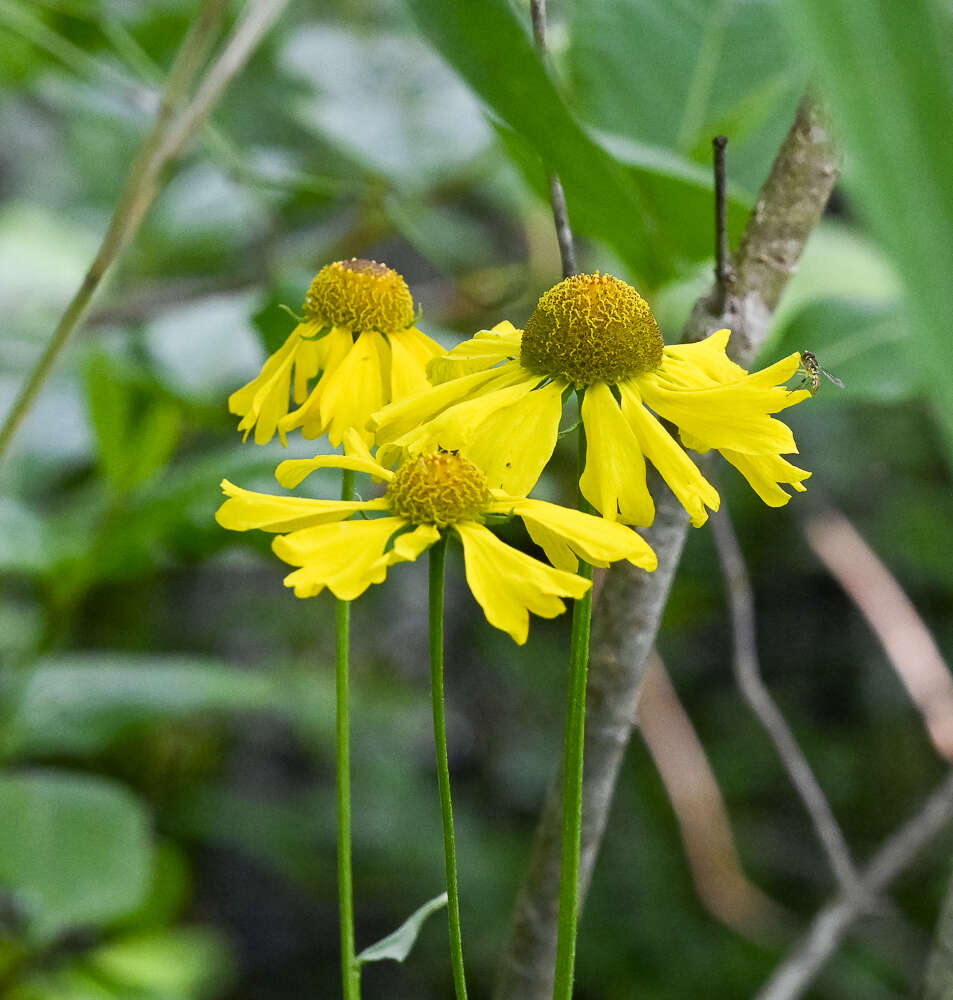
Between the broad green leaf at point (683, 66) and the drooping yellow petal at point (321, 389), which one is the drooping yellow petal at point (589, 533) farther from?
the broad green leaf at point (683, 66)

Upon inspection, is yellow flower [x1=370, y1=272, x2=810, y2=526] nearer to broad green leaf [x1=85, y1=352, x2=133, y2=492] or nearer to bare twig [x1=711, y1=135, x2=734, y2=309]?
bare twig [x1=711, y1=135, x2=734, y2=309]

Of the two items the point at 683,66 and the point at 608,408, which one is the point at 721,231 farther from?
the point at 683,66

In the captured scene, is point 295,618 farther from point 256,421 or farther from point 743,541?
point 256,421

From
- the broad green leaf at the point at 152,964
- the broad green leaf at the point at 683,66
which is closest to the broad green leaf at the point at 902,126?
the broad green leaf at the point at 683,66

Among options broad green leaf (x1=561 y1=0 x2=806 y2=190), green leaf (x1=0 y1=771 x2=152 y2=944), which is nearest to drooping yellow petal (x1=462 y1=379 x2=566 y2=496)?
broad green leaf (x1=561 y1=0 x2=806 y2=190)

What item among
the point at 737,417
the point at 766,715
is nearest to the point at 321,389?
the point at 737,417

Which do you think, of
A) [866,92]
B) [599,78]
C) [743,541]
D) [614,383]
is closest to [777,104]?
[599,78]
